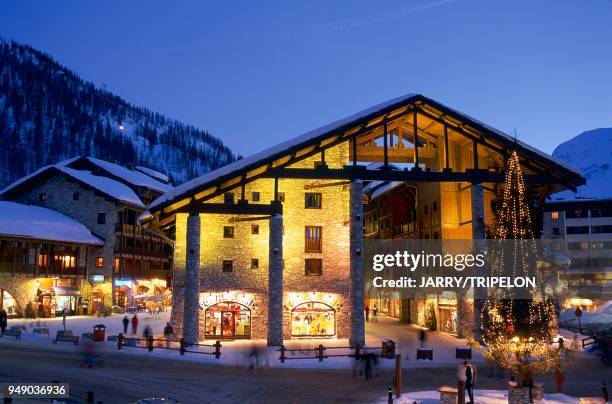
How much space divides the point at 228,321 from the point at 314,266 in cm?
673

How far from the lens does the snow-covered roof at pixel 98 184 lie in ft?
199

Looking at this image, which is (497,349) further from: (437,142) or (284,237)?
(437,142)

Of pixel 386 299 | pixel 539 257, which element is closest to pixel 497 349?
pixel 539 257

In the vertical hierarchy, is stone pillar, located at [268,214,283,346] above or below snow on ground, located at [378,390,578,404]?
above

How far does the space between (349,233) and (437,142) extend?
11.3 metres

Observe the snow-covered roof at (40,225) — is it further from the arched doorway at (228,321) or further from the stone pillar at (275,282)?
the stone pillar at (275,282)

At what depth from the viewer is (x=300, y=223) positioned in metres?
38.5

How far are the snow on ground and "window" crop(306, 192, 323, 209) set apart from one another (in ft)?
61.0

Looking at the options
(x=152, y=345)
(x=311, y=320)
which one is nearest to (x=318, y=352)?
(x=311, y=320)

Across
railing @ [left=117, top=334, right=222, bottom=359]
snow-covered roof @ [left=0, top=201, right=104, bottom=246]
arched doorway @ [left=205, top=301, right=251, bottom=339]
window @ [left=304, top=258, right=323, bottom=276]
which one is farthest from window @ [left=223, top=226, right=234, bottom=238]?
snow-covered roof @ [left=0, top=201, right=104, bottom=246]

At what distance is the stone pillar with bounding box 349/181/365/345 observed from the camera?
34781 millimetres

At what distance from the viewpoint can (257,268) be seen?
123 ft

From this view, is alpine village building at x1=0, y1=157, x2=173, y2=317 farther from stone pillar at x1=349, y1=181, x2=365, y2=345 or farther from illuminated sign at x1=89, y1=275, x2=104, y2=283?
stone pillar at x1=349, y1=181, x2=365, y2=345

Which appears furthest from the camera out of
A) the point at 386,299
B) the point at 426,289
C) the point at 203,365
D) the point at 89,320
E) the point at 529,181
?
the point at 386,299
